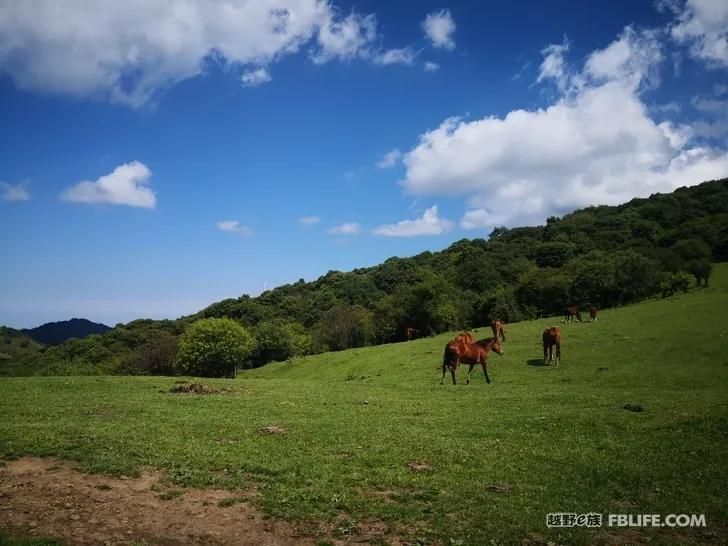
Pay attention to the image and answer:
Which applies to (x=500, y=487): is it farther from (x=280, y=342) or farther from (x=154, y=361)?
(x=154, y=361)

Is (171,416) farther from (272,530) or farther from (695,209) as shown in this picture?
(695,209)

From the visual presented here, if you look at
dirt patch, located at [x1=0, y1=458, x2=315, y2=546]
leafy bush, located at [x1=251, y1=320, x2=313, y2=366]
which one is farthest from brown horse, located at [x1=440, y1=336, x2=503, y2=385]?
leafy bush, located at [x1=251, y1=320, x2=313, y2=366]

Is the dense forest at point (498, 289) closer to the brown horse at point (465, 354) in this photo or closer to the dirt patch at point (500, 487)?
the brown horse at point (465, 354)

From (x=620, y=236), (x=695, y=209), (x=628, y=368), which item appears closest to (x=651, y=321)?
(x=628, y=368)

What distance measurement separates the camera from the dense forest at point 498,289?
77312 millimetres

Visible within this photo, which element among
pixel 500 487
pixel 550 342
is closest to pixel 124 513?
pixel 500 487

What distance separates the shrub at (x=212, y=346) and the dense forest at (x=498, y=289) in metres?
3.68

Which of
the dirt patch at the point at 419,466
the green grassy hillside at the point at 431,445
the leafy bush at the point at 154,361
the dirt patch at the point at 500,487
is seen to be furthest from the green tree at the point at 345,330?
the dirt patch at the point at 500,487

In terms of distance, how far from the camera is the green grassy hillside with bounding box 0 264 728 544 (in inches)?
410

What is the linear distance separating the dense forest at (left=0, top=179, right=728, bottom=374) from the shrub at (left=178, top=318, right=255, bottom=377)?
3.68 m

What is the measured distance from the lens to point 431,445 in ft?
49.4

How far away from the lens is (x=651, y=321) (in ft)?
158

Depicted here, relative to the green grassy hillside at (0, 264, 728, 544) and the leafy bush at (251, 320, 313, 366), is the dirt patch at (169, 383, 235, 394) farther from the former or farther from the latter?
the leafy bush at (251, 320, 313, 366)

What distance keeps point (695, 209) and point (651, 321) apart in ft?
309
